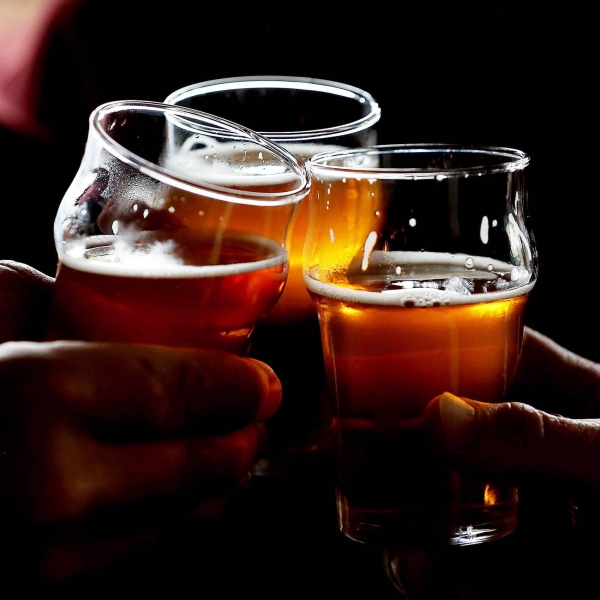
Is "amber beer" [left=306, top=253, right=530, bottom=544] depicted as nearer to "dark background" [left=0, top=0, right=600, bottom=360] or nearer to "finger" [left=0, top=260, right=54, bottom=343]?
"finger" [left=0, top=260, right=54, bottom=343]

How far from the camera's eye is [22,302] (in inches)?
57.8

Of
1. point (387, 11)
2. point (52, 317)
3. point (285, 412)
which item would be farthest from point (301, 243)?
point (387, 11)

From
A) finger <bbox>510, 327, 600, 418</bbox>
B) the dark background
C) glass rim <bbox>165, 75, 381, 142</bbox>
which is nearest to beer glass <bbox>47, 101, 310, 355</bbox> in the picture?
glass rim <bbox>165, 75, 381, 142</bbox>

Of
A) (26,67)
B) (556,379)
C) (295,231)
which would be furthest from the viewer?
(26,67)

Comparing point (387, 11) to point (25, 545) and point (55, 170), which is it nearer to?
point (55, 170)

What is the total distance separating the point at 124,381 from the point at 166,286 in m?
0.13

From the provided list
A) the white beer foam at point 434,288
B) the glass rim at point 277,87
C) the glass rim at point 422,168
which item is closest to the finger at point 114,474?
the white beer foam at point 434,288

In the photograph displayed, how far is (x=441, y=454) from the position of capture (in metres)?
1.12

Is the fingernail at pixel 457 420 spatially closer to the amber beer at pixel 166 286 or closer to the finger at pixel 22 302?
the amber beer at pixel 166 286

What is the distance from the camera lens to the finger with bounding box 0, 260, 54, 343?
1.45m

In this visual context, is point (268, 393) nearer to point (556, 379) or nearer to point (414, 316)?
point (414, 316)

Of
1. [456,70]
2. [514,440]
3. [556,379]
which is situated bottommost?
[556,379]

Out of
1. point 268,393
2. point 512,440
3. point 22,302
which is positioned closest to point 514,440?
point 512,440

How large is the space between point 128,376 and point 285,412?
1.71ft
